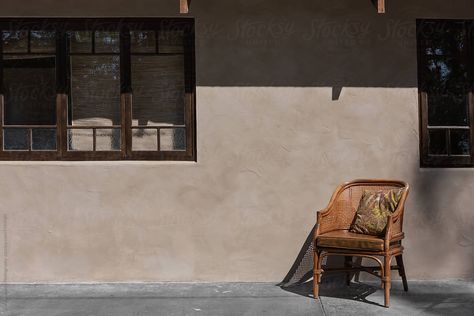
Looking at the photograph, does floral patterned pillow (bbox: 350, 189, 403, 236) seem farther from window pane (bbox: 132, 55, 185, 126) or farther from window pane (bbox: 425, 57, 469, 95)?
window pane (bbox: 132, 55, 185, 126)

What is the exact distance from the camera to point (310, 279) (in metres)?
5.43

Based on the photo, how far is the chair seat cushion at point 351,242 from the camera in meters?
4.54

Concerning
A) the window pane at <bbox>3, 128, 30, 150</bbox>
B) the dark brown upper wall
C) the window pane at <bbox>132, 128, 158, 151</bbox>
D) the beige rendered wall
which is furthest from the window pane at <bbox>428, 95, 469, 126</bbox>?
the window pane at <bbox>3, 128, 30, 150</bbox>

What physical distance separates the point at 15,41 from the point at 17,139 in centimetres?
Answer: 95

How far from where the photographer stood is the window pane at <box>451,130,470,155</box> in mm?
5508

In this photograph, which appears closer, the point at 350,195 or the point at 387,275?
the point at 387,275

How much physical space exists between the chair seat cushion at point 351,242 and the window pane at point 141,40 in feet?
8.09

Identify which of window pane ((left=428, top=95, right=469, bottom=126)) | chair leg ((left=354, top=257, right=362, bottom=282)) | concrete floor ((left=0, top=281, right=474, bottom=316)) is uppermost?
window pane ((left=428, top=95, right=469, bottom=126))

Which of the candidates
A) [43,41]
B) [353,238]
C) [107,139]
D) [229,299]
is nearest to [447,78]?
[353,238]

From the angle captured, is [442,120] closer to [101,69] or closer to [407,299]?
[407,299]

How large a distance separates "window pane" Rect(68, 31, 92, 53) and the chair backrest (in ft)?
9.06

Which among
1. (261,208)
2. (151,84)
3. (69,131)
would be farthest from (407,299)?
(69,131)

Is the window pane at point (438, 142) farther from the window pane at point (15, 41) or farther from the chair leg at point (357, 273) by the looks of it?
the window pane at point (15, 41)

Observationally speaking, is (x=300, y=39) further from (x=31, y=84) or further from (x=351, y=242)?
(x=31, y=84)
